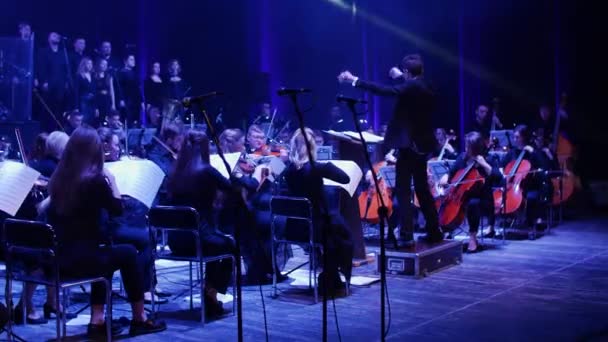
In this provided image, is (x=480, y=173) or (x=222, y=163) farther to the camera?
(x=480, y=173)

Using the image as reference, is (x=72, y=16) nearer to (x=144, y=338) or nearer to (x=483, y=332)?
(x=144, y=338)

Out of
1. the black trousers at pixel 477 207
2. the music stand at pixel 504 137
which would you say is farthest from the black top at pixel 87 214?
the music stand at pixel 504 137

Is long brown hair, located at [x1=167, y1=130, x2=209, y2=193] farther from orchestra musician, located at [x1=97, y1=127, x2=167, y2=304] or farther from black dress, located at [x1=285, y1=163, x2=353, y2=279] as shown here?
black dress, located at [x1=285, y1=163, x2=353, y2=279]

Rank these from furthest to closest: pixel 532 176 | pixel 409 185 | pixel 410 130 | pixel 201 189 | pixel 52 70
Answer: pixel 52 70 → pixel 532 176 → pixel 409 185 → pixel 410 130 → pixel 201 189

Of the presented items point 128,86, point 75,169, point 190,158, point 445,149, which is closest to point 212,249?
point 190,158

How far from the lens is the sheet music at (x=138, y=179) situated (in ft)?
16.3

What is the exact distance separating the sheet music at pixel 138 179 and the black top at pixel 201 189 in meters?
0.31

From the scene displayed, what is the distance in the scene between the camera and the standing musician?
631 centimetres

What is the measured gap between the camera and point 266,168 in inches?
247

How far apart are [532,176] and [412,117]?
3.20 meters

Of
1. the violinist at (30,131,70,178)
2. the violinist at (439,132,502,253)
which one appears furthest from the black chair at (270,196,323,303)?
the violinist at (439,132,502,253)

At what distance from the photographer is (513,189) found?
8688mm

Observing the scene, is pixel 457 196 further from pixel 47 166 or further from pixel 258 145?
pixel 47 166

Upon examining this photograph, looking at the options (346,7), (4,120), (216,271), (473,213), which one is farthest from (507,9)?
(216,271)
